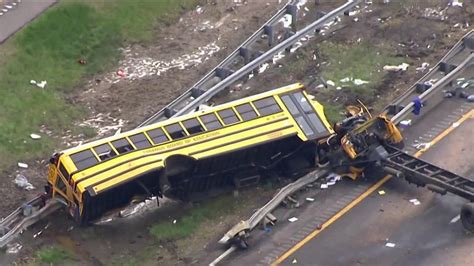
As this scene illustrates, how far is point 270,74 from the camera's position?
30.3 metres

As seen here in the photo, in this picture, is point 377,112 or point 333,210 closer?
point 333,210

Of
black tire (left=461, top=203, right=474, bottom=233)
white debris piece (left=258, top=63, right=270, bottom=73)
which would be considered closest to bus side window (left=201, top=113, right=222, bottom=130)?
white debris piece (left=258, top=63, right=270, bottom=73)

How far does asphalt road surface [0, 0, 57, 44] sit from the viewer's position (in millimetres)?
31344

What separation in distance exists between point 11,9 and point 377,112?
35.3ft

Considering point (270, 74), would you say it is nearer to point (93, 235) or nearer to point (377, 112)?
point (377, 112)

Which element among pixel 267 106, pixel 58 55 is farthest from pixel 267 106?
pixel 58 55

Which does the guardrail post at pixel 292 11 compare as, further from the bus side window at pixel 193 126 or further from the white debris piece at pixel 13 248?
the white debris piece at pixel 13 248

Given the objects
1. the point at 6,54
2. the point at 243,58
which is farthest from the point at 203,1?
the point at 6,54

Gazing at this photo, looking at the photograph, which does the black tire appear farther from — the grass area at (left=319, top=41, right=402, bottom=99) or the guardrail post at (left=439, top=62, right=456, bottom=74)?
the guardrail post at (left=439, top=62, right=456, bottom=74)

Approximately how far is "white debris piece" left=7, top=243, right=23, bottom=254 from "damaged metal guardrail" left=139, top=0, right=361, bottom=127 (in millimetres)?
4489

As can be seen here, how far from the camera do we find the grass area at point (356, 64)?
96.3 feet

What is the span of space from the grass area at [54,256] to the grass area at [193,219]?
186 cm

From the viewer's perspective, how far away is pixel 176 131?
25.0 m

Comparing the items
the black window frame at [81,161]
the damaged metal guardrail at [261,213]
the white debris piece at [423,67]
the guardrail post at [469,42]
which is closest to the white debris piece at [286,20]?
the white debris piece at [423,67]
